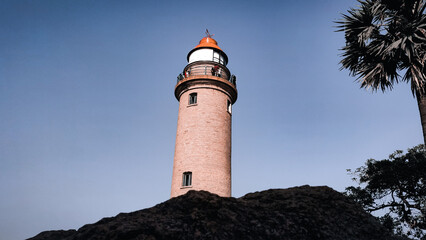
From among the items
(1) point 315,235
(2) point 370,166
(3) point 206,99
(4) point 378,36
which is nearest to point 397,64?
(4) point 378,36

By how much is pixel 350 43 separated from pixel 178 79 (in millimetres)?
13893

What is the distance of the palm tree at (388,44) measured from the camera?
11.5m

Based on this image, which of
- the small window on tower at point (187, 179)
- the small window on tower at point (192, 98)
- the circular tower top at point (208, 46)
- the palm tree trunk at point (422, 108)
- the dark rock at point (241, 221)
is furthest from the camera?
the circular tower top at point (208, 46)

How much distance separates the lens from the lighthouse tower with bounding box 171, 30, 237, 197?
1967 centimetres

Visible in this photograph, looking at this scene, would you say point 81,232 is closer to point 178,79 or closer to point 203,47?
point 178,79

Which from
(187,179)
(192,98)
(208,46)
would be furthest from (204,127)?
(208,46)

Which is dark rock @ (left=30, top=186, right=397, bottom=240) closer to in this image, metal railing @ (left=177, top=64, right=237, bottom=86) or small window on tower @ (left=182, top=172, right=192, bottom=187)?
small window on tower @ (left=182, top=172, right=192, bottom=187)

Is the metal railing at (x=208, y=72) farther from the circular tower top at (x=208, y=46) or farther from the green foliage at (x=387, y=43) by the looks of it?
the green foliage at (x=387, y=43)

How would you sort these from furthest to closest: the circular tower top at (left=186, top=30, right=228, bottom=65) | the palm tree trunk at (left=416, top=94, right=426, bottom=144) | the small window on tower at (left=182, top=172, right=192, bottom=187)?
the circular tower top at (left=186, top=30, right=228, bottom=65), the small window on tower at (left=182, top=172, right=192, bottom=187), the palm tree trunk at (left=416, top=94, right=426, bottom=144)

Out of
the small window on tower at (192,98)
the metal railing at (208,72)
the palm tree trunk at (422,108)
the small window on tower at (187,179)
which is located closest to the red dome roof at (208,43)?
the metal railing at (208,72)

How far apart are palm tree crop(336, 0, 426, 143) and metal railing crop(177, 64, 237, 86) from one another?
11532 mm

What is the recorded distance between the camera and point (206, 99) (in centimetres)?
2205

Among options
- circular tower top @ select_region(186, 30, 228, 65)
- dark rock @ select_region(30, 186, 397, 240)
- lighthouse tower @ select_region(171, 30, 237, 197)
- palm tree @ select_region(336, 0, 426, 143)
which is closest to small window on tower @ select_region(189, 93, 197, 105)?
lighthouse tower @ select_region(171, 30, 237, 197)

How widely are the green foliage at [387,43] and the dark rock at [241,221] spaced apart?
27.3 feet
